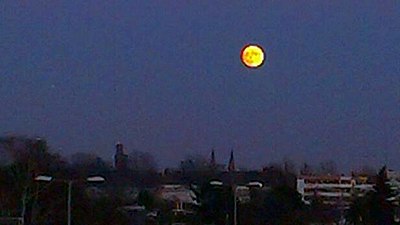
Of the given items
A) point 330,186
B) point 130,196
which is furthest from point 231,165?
point 330,186

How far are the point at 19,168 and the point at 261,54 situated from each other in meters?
32.3

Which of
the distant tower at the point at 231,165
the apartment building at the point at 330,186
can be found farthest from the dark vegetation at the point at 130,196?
the apartment building at the point at 330,186

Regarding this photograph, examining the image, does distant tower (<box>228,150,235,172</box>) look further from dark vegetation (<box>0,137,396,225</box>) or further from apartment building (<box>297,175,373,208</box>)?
apartment building (<box>297,175,373,208</box>)

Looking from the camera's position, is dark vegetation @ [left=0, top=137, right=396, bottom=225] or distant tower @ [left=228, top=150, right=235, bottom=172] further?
distant tower @ [left=228, top=150, right=235, bottom=172]

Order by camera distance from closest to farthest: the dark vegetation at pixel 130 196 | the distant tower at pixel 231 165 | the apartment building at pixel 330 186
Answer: the dark vegetation at pixel 130 196 < the distant tower at pixel 231 165 < the apartment building at pixel 330 186

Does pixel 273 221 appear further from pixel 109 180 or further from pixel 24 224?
pixel 24 224

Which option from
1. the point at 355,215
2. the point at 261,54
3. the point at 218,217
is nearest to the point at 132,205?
the point at 218,217

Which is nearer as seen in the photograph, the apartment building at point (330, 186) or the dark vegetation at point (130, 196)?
the dark vegetation at point (130, 196)

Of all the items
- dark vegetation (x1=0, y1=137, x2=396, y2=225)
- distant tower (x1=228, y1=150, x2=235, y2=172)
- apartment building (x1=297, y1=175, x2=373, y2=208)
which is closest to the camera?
dark vegetation (x1=0, y1=137, x2=396, y2=225)

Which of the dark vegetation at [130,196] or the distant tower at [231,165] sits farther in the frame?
the distant tower at [231,165]

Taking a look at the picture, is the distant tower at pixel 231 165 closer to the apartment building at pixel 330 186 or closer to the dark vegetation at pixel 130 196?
the dark vegetation at pixel 130 196

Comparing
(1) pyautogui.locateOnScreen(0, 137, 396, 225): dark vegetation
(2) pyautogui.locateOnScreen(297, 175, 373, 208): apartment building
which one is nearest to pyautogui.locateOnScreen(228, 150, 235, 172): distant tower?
(1) pyautogui.locateOnScreen(0, 137, 396, 225): dark vegetation

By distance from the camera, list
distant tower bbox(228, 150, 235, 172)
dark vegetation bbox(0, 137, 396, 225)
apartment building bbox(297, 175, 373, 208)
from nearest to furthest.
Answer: dark vegetation bbox(0, 137, 396, 225) → distant tower bbox(228, 150, 235, 172) → apartment building bbox(297, 175, 373, 208)

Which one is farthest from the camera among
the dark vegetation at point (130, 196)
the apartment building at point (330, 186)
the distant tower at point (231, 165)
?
the apartment building at point (330, 186)
